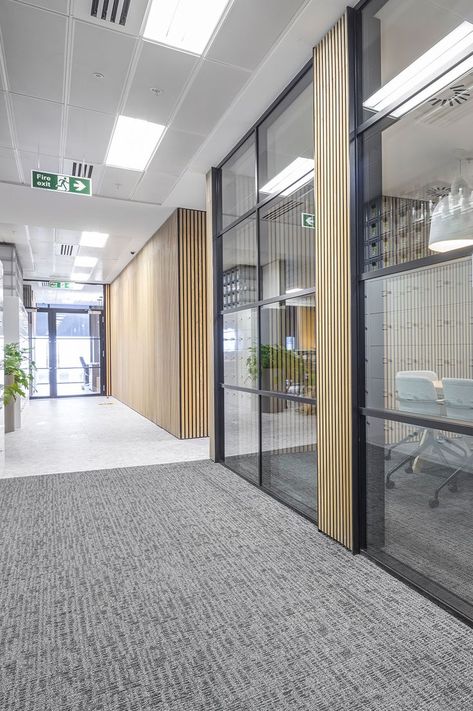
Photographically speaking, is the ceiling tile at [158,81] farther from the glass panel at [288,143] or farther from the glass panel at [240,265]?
the glass panel at [240,265]

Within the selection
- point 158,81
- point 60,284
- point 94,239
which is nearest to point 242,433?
point 158,81

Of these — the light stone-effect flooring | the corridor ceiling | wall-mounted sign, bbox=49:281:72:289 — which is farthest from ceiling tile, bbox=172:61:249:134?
wall-mounted sign, bbox=49:281:72:289

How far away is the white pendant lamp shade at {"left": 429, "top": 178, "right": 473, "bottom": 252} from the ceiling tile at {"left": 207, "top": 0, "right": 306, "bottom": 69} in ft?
5.77

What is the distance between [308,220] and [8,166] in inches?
148

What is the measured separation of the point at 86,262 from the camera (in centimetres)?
1021

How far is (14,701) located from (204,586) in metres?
1.03

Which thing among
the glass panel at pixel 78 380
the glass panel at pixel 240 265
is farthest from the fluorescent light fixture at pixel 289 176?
the glass panel at pixel 78 380

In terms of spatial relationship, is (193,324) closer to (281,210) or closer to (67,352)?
(281,210)

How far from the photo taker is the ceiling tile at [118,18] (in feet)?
9.34

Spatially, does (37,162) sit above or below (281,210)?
above

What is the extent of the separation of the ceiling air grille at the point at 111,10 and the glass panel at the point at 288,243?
1.68 metres

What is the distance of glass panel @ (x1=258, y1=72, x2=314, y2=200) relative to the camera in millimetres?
3523

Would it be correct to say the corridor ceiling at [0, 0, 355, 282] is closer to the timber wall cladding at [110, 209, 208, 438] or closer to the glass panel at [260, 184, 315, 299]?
the timber wall cladding at [110, 209, 208, 438]

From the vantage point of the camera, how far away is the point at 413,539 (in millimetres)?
2531
